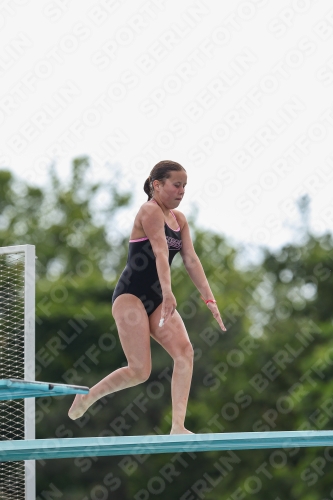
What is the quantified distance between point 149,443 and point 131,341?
38.1 inches

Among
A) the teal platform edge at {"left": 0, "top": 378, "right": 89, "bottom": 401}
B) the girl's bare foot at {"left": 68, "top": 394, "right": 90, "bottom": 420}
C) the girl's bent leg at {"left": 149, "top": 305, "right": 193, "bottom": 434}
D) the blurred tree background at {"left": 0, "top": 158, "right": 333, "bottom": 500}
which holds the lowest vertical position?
the blurred tree background at {"left": 0, "top": 158, "right": 333, "bottom": 500}

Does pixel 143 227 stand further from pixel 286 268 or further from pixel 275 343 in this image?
pixel 286 268

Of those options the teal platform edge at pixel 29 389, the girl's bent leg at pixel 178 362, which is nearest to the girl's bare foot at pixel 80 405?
the girl's bent leg at pixel 178 362

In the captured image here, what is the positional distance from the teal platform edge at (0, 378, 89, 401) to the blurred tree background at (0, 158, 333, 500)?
54.8 ft

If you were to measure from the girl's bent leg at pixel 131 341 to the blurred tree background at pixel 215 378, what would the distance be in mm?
15530

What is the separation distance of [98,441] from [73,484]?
17.8m

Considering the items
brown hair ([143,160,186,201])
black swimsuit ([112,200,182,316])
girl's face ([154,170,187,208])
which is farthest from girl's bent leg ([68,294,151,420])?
brown hair ([143,160,186,201])

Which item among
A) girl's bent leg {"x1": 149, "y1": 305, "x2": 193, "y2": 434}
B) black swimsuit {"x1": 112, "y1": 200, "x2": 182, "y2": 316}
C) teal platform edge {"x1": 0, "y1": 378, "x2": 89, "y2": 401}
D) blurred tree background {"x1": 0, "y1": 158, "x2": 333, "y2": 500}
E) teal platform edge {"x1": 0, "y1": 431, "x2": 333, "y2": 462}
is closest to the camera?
teal platform edge {"x1": 0, "y1": 378, "x2": 89, "y2": 401}

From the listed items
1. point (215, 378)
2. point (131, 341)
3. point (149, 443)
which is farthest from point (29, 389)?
point (215, 378)

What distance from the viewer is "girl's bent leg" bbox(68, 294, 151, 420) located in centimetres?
510

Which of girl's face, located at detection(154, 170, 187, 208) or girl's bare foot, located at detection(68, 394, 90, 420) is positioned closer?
girl's face, located at detection(154, 170, 187, 208)

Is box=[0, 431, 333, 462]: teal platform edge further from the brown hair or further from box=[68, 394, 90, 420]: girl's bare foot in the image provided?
the brown hair

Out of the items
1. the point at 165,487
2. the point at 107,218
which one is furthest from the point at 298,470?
the point at 107,218

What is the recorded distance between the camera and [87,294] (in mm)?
24156
